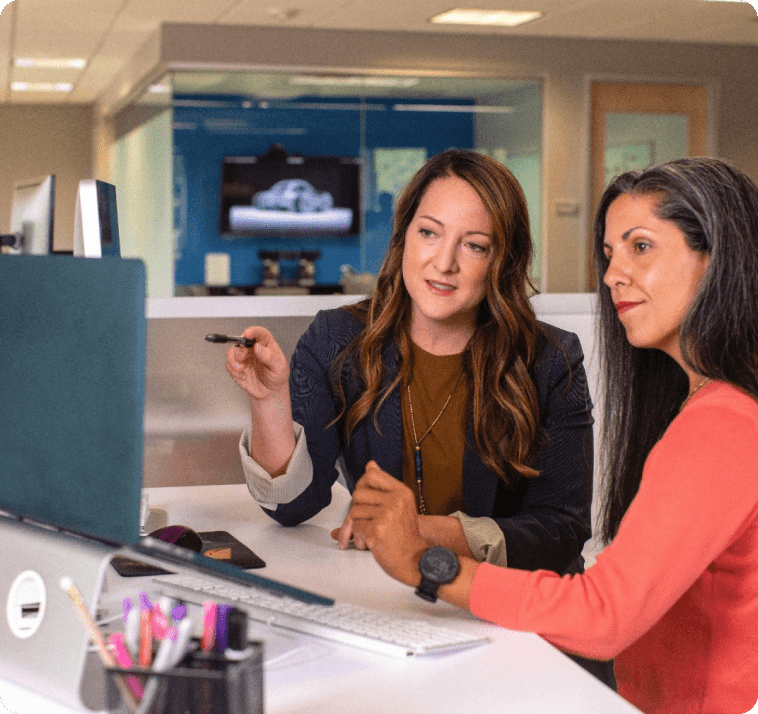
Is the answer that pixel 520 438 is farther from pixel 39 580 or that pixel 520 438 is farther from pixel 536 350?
pixel 39 580

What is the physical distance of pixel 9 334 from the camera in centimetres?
96

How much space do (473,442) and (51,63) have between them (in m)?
7.92

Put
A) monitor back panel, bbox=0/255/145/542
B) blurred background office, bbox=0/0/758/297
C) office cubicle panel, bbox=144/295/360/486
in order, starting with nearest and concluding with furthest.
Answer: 1. monitor back panel, bbox=0/255/145/542
2. office cubicle panel, bbox=144/295/360/486
3. blurred background office, bbox=0/0/758/297

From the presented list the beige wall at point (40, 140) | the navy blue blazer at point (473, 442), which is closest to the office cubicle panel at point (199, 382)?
the navy blue blazer at point (473, 442)

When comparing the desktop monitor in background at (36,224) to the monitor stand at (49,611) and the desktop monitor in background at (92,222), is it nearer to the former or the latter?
the desktop monitor in background at (92,222)

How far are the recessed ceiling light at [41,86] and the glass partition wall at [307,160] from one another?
9.74ft

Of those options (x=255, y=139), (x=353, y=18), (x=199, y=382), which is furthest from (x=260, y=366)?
(x=255, y=139)

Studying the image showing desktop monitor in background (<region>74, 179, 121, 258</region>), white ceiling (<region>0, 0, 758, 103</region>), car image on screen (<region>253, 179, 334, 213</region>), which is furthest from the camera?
car image on screen (<region>253, 179, 334, 213</region>)

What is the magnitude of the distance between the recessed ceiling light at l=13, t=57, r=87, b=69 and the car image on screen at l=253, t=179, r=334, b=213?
2317 millimetres

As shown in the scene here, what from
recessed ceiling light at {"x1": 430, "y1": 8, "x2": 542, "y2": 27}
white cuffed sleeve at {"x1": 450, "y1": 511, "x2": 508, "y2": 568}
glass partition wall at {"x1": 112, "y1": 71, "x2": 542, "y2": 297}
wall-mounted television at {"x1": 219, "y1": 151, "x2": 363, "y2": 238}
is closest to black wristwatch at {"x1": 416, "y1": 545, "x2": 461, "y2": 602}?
white cuffed sleeve at {"x1": 450, "y1": 511, "x2": 508, "y2": 568}

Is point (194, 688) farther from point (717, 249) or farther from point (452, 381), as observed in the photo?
point (452, 381)

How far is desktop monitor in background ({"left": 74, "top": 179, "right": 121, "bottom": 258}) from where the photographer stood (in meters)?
1.22

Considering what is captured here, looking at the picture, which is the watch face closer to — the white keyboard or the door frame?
the white keyboard

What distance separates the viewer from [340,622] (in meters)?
1.08
